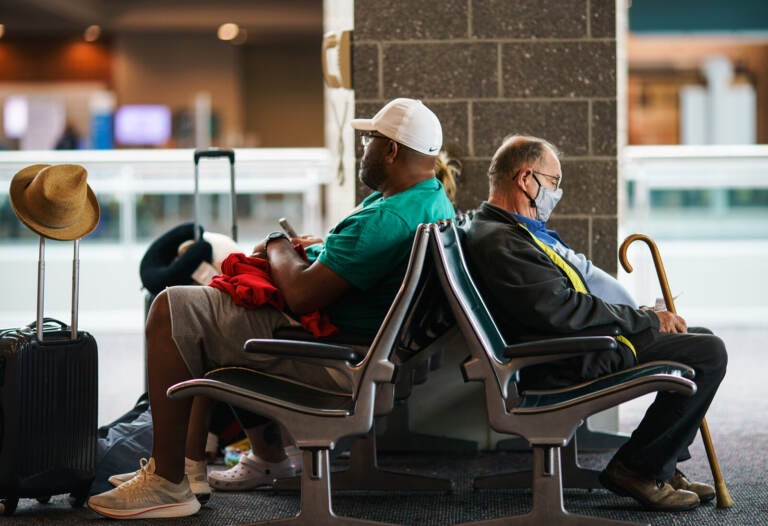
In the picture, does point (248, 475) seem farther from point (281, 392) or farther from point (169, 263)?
point (169, 263)

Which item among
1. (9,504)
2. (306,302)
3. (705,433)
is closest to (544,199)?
(306,302)

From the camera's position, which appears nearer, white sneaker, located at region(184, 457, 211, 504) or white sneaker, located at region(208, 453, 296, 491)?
white sneaker, located at region(184, 457, 211, 504)

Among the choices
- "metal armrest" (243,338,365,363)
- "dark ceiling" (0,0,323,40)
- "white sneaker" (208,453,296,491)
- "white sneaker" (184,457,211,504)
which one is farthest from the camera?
"dark ceiling" (0,0,323,40)

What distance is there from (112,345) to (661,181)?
12.0 ft

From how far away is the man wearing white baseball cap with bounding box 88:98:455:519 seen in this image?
3037 millimetres

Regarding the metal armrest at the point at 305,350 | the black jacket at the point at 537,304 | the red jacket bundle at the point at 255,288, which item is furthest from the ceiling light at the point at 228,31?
the metal armrest at the point at 305,350

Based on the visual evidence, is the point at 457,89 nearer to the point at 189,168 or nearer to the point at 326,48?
the point at 326,48

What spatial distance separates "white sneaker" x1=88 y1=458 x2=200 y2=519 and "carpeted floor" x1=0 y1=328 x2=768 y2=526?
0.03 metres

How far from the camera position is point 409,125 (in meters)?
3.14

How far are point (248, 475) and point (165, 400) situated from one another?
1.91 ft

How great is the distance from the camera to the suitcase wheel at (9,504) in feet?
10.2

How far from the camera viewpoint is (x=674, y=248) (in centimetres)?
802

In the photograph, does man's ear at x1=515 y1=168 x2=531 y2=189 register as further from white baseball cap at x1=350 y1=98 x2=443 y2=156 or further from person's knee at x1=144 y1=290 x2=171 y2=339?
person's knee at x1=144 y1=290 x2=171 y2=339

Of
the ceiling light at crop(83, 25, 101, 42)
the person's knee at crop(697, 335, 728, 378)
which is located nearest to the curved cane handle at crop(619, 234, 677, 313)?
the person's knee at crop(697, 335, 728, 378)
